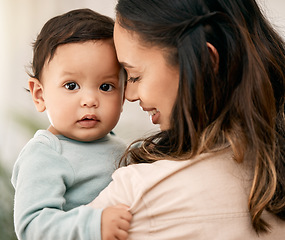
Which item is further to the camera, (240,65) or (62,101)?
(62,101)

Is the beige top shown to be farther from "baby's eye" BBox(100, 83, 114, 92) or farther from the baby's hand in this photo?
"baby's eye" BBox(100, 83, 114, 92)

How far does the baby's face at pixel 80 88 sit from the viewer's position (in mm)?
1396

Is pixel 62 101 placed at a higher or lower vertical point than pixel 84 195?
higher

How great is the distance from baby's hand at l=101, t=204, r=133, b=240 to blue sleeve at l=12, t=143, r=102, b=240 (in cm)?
2

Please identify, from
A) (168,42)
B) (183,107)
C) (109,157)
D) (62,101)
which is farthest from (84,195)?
(168,42)

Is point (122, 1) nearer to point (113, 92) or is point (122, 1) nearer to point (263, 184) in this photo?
point (113, 92)

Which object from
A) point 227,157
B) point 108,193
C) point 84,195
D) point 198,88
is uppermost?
point 198,88

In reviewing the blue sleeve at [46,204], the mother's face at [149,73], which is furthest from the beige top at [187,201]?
the mother's face at [149,73]

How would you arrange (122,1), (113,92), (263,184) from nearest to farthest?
(263,184), (122,1), (113,92)

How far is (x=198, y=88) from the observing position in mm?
1214

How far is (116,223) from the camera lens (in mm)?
1107

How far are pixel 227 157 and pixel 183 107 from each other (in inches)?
7.3

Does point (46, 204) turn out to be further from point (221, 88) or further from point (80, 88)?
point (221, 88)

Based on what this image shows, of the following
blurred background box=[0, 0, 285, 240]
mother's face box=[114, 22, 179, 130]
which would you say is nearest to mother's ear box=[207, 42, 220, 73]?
mother's face box=[114, 22, 179, 130]
